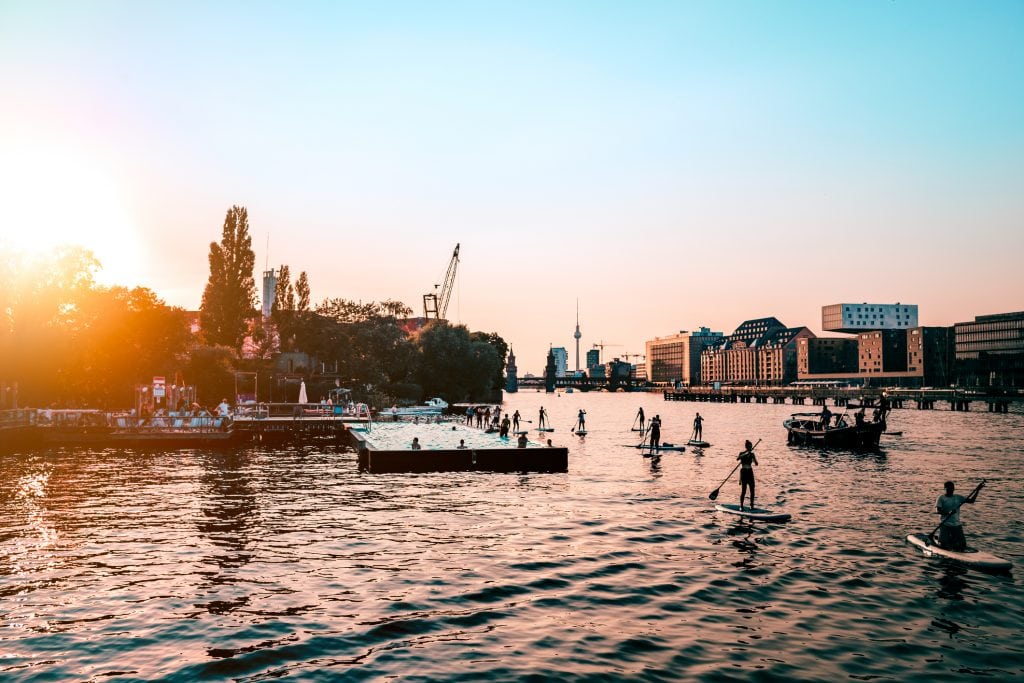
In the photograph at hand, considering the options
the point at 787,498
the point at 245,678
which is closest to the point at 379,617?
the point at 245,678

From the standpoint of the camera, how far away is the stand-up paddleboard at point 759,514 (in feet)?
104

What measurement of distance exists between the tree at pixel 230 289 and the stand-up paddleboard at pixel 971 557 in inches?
4393

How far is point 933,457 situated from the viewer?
201ft

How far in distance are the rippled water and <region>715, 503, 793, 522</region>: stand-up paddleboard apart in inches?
24.3

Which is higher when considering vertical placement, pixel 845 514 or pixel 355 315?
pixel 355 315

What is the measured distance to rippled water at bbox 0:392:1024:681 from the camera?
52.0ft

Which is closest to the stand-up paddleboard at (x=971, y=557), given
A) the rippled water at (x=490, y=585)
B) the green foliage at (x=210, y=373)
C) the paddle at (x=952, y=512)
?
the paddle at (x=952, y=512)

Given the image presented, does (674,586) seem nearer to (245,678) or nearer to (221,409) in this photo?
(245,678)

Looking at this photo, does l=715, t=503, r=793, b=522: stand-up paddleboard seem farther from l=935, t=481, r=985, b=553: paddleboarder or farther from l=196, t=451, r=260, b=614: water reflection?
l=196, t=451, r=260, b=614: water reflection

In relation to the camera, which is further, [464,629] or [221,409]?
[221,409]

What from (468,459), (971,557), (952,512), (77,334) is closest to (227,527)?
(468,459)

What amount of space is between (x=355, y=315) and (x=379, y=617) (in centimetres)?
12350

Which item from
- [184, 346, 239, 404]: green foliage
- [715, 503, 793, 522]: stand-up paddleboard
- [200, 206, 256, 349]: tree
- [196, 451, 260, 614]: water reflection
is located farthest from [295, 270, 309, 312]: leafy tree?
[715, 503, 793, 522]: stand-up paddleboard

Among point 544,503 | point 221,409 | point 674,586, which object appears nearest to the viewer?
point 674,586
